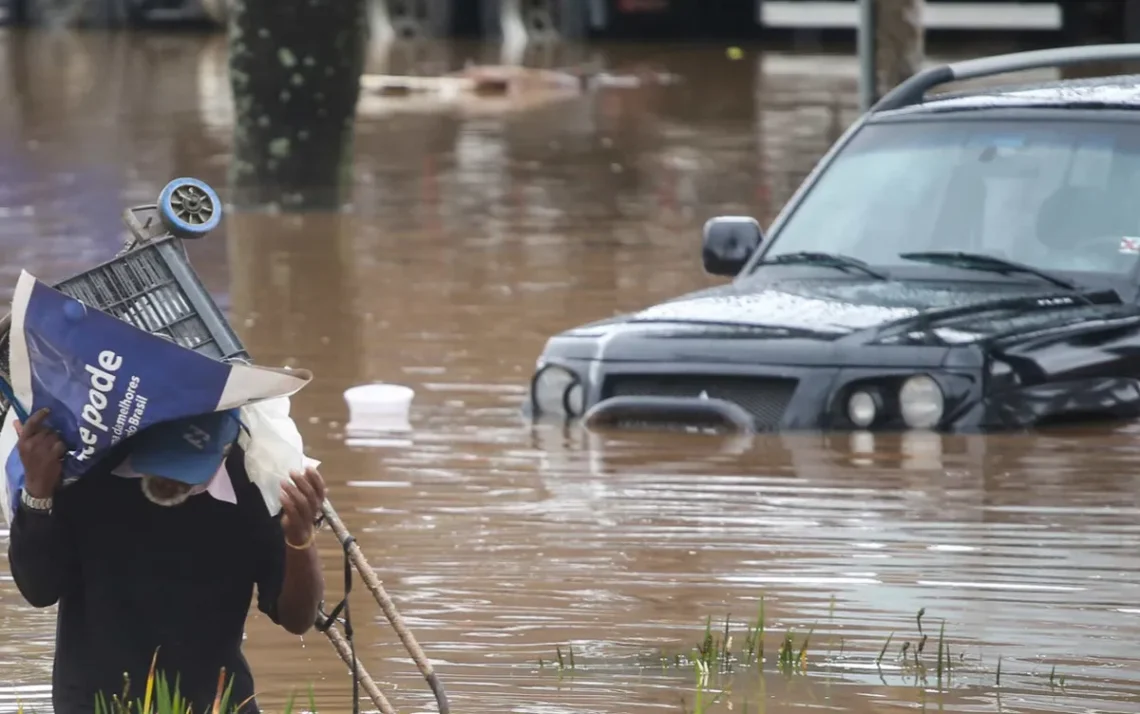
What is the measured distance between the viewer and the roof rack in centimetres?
994

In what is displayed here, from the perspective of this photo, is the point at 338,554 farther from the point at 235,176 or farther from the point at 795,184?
the point at 795,184

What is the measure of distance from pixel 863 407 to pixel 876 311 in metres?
0.35

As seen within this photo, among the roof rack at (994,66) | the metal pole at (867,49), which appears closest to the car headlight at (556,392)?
the roof rack at (994,66)

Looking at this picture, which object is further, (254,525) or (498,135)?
(498,135)

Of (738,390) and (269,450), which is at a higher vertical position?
(269,450)

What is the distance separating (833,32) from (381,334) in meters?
29.0

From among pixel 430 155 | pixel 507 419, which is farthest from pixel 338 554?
pixel 430 155

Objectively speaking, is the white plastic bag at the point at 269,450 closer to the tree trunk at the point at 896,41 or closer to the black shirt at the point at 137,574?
the black shirt at the point at 137,574

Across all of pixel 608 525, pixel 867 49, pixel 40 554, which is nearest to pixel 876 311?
pixel 608 525

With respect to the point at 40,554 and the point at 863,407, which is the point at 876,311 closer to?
the point at 863,407

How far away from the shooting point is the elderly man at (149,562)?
4.57 meters

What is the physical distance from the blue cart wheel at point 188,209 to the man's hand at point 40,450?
393 millimetres

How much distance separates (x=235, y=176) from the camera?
18531 millimetres

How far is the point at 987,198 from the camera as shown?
9.44m
